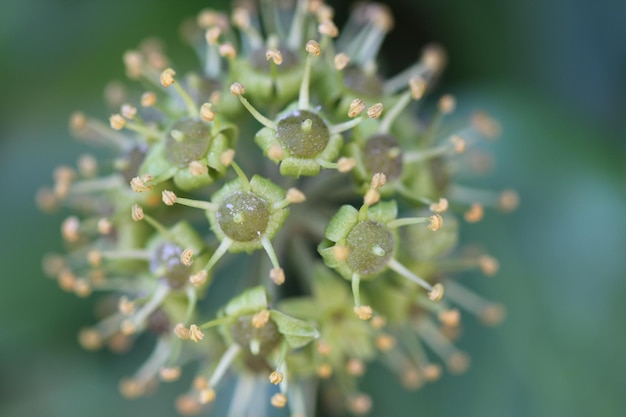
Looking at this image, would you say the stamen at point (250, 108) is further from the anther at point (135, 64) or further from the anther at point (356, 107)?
the anther at point (135, 64)

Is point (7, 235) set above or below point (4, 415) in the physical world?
above

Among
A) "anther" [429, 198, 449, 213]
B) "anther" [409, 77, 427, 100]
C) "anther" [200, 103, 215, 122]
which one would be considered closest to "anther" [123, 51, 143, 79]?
"anther" [200, 103, 215, 122]

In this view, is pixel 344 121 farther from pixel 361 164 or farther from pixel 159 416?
pixel 159 416

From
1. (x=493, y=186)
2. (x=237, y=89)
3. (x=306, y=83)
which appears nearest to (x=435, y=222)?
(x=306, y=83)

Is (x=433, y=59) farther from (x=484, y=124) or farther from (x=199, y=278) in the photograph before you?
(x=199, y=278)

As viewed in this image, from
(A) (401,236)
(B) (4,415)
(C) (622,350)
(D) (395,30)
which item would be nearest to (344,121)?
(A) (401,236)

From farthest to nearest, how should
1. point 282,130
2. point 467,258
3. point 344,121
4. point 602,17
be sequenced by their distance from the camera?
point 602,17, point 467,258, point 344,121, point 282,130

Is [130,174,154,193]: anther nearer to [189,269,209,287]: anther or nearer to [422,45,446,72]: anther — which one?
[189,269,209,287]: anther
